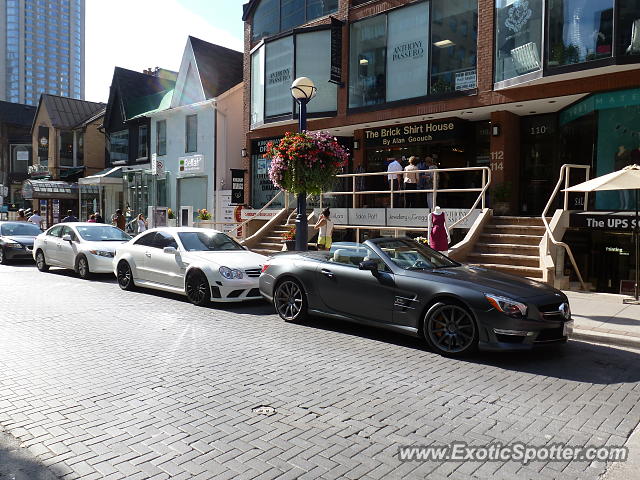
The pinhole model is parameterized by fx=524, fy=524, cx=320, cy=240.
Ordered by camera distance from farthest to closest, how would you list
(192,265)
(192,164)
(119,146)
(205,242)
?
(119,146) < (192,164) < (205,242) < (192,265)

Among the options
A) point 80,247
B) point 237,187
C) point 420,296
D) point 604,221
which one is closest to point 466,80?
point 604,221

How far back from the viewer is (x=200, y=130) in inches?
1013

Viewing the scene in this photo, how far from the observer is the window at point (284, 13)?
65.0 feet

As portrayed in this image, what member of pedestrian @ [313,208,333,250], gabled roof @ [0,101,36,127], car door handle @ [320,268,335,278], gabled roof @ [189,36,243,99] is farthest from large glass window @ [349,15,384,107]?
gabled roof @ [0,101,36,127]

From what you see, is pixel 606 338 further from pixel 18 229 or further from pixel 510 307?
pixel 18 229

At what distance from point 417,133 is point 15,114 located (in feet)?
154

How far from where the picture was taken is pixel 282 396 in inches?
189

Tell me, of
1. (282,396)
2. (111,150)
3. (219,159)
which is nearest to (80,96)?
(111,150)

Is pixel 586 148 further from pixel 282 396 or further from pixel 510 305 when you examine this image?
pixel 282 396

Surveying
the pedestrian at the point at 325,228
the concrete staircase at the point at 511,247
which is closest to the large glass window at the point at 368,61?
the pedestrian at the point at 325,228

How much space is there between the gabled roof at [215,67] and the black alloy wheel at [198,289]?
1772 centimetres

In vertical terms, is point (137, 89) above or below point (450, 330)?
above

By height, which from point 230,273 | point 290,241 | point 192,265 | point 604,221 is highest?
point 604,221

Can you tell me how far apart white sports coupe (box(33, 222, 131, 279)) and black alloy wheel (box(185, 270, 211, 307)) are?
4.46 meters
